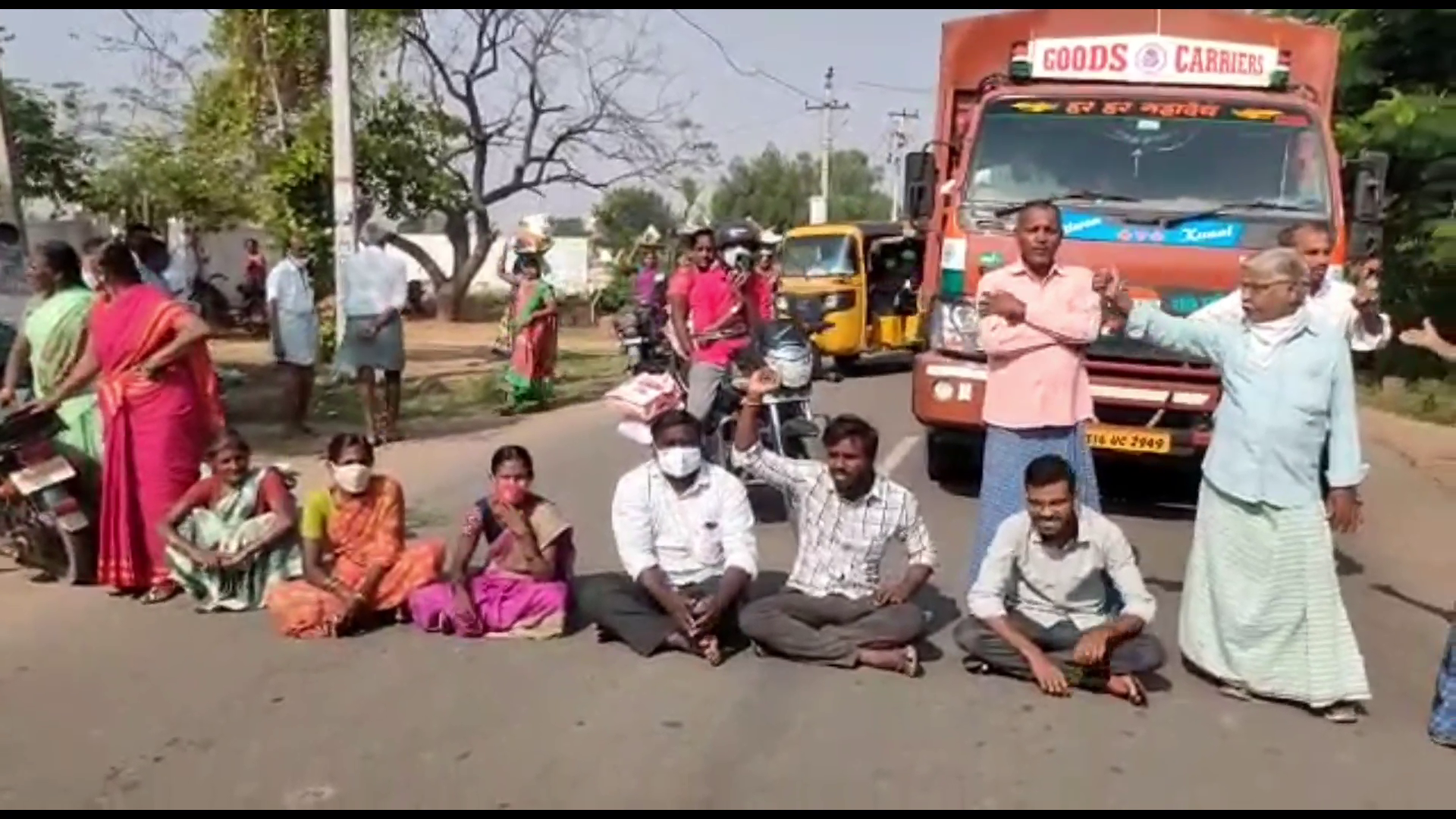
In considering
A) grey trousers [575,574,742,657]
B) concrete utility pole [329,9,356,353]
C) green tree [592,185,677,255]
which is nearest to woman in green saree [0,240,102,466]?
grey trousers [575,574,742,657]

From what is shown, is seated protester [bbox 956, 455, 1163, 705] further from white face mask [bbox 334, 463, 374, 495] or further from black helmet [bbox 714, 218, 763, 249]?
black helmet [bbox 714, 218, 763, 249]

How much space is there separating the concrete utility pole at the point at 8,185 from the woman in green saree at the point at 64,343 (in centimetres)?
272

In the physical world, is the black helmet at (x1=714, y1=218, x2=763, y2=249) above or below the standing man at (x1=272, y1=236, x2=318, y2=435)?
above

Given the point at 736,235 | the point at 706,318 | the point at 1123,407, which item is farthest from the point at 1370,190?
the point at 706,318

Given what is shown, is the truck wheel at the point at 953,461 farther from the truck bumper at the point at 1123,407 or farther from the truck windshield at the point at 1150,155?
the truck windshield at the point at 1150,155

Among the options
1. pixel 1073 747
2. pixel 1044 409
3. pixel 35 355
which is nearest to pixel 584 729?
pixel 1073 747

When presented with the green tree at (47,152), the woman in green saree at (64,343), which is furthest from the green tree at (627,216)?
the woman in green saree at (64,343)

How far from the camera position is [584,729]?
5.00 meters

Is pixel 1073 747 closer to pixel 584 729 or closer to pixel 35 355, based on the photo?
pixel 584 729

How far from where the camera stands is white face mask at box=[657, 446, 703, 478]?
5953 millimetres


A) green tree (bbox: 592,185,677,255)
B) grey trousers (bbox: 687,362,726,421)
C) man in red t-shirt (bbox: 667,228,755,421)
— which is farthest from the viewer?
green tree (bbox: 592,185,677,255)

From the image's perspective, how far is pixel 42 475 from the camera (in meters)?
6.94

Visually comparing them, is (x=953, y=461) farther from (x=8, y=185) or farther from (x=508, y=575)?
(x=8, y=185)

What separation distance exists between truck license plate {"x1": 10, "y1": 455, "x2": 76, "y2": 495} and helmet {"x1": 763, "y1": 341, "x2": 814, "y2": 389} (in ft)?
11.7
